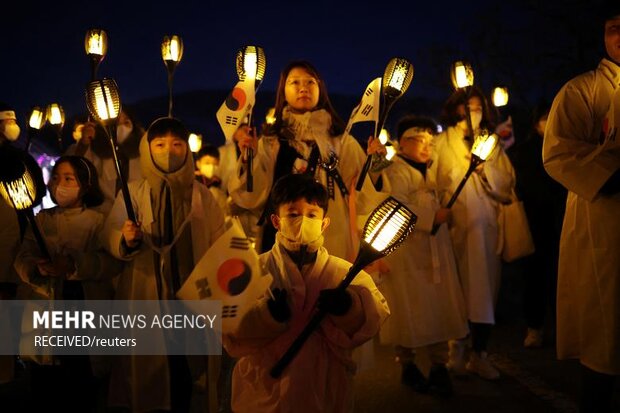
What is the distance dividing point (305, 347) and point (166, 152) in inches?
64.3

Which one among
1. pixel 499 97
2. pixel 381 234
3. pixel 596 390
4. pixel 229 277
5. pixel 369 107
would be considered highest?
pixel 499 97

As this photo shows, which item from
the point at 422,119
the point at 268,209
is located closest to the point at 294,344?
the point at 268,209

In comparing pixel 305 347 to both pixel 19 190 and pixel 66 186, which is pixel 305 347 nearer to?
pixel 19 190

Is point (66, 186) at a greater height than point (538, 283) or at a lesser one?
greater

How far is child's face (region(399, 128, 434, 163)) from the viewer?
5.21 metres

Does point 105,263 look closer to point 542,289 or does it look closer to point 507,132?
point 542,289

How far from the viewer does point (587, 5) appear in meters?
17.9

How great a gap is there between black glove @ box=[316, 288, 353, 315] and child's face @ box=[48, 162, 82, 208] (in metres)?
2.38

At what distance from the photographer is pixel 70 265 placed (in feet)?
12.7

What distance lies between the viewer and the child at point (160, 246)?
381 centimetres

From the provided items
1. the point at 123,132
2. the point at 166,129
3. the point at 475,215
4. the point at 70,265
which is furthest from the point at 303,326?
the point at 123,132

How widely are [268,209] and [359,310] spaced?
165cm

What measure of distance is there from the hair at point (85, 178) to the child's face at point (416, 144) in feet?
8.83

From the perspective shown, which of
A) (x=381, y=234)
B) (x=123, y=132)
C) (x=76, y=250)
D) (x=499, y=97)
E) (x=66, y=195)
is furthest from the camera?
(x=499, y=97)
